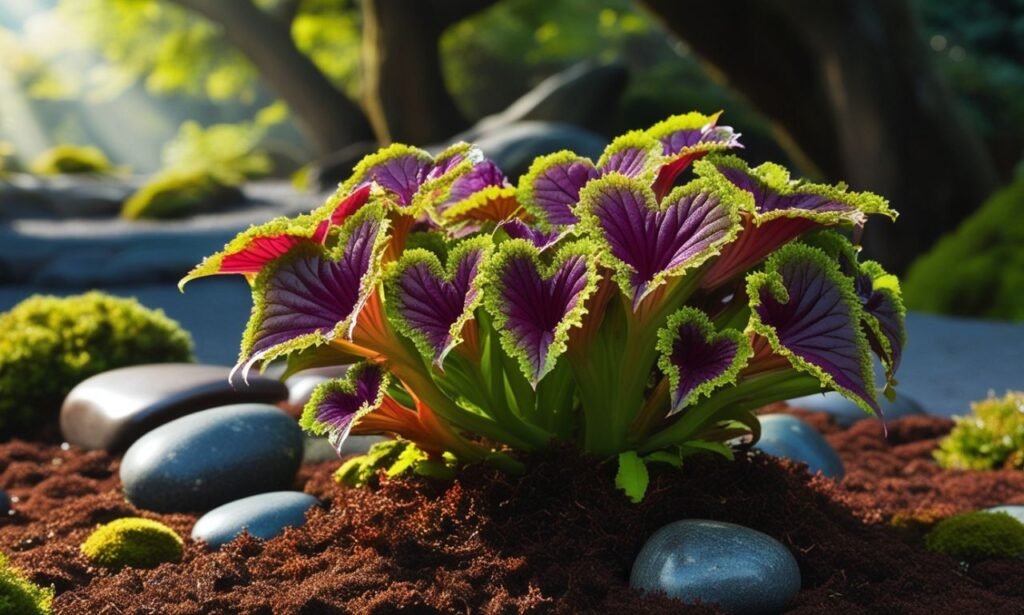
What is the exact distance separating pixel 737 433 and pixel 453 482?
0.83m

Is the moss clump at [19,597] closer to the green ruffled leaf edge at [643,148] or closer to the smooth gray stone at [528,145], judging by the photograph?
the green ruffled leaf edge at [643,148]

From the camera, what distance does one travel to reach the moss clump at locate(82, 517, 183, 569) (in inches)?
130

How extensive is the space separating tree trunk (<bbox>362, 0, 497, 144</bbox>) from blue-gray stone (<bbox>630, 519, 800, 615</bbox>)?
1692 cm

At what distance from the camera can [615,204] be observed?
2.81 metres

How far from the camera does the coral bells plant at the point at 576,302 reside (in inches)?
106

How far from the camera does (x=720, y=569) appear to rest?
2.73 metres

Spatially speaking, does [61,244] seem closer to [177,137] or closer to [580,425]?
[580,425]

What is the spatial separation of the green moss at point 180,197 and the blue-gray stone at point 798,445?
580 inches

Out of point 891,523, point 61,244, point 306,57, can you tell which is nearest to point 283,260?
point 891,523

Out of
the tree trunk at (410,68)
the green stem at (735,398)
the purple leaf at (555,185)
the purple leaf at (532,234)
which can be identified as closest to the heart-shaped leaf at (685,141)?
the purple leaf at (555,185)

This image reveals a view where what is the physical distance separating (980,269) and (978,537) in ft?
24.7

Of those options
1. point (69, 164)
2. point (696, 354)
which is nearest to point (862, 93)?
point (696, 354)

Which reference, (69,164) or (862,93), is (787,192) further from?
(69,164)

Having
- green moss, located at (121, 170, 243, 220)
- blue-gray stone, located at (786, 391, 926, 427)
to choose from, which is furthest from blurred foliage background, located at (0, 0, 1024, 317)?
blue-gray stone, located at (786, 391, 926, 427)
